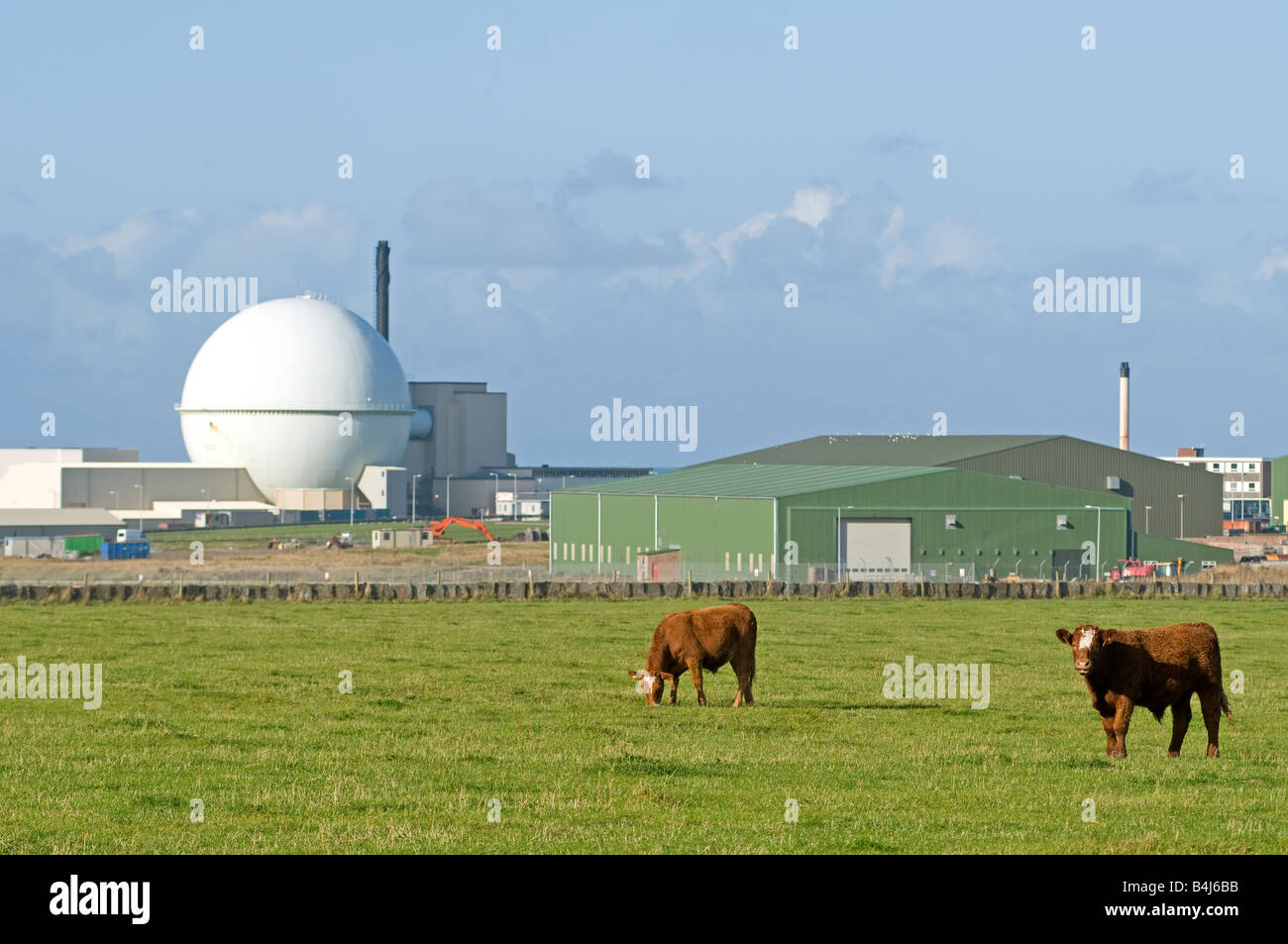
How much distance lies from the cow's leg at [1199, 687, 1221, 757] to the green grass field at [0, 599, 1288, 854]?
0.30 metres

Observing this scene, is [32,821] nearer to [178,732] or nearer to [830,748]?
[178,732]

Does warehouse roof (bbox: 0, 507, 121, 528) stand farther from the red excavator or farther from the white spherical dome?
the red excavator

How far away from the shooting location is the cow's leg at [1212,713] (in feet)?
63.3

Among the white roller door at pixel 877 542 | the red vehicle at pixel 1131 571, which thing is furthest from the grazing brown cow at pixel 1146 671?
the white roller door at pixel 877 542

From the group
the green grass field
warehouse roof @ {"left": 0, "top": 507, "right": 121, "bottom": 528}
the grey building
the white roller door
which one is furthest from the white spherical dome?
the green grass field

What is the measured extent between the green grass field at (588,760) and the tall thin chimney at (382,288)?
400 ft

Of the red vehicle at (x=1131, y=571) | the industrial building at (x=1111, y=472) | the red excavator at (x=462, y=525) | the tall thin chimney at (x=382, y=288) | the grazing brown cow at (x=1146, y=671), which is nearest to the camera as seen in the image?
the grazing brown cow at (x=1146, y=671)

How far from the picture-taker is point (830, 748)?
20125 mm

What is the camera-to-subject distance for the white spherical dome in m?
131

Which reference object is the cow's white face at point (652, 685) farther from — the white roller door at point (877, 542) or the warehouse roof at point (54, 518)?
the warehouse roof at point (54, 518)

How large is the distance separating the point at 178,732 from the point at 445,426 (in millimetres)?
127228
